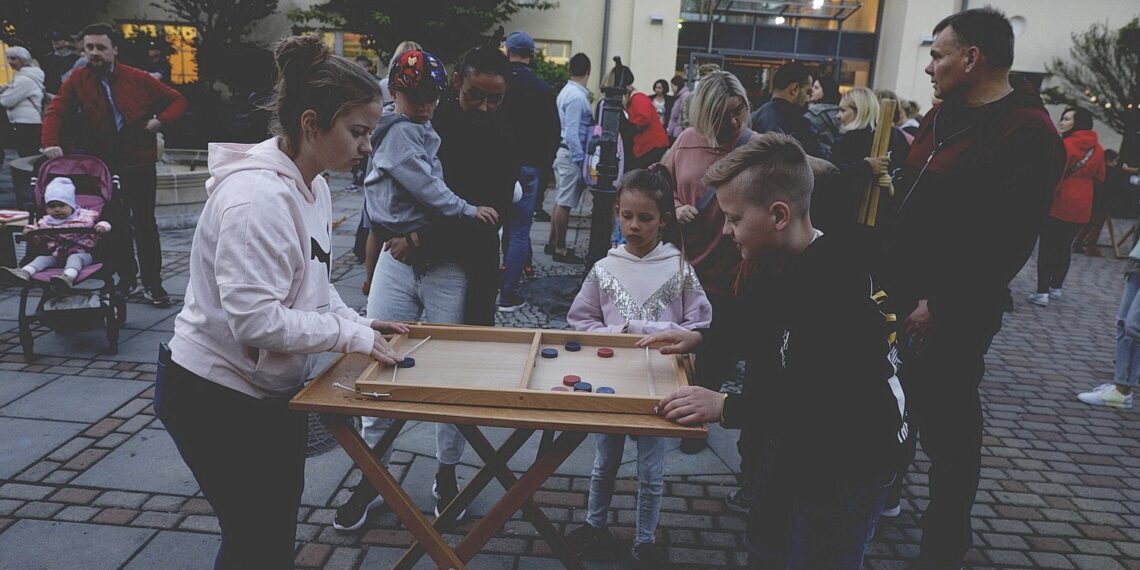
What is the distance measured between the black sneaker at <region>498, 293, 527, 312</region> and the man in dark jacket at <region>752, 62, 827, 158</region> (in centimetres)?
272

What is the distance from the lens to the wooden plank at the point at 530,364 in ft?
7.01

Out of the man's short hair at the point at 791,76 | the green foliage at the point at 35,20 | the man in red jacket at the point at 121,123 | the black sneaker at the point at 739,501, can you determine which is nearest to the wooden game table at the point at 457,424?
the black sneaker at the point at 739,501

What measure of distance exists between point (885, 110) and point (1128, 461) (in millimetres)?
2602

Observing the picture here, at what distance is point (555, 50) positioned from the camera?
64.4ft

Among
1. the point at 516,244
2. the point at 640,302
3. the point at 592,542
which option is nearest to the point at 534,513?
the point at 592,542

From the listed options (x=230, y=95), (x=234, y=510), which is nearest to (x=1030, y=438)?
(x=234, y=510)

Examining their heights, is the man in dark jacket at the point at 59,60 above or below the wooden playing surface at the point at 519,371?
above

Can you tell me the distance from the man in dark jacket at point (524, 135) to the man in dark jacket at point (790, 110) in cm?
234

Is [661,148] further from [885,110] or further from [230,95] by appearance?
[230,95]

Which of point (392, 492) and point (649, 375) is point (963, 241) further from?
point (392, 492)

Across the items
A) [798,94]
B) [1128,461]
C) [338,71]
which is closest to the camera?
[338,71]

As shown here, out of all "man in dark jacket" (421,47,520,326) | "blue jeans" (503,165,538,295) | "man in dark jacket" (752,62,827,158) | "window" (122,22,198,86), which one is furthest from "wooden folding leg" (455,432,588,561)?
"window" (122,22,198,86)

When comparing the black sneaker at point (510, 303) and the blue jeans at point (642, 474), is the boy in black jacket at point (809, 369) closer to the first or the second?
the blue jeans at point (642, 474)

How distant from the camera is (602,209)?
566cm
